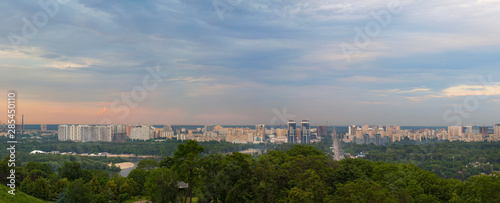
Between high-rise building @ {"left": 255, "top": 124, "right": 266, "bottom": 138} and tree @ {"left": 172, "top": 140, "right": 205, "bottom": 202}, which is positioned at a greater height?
tree @ {"left": 172, "top": 140, "right": 205, "bottom": 202}

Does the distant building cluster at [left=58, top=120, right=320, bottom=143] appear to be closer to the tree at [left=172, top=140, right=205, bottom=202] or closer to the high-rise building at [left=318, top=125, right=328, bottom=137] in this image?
the high-rise building at [left=318, top=125, right=328, bottom=137]

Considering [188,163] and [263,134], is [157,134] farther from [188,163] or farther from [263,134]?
[188,163]

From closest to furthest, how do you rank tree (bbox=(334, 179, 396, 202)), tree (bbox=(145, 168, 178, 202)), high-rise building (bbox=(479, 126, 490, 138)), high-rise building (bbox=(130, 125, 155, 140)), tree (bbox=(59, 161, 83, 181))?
tree (bbox=(334, 179, 396, 202)) → tree (bbox=(145, 168, 178, 202)) → tree (bbox=(59, 161, 83, 181)) → high-rise building (bbox=(479, 126, 490, 138)) → high-rise building (bbox=(130, 125, 155, 140))

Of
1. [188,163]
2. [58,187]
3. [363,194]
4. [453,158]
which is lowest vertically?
[453,158]

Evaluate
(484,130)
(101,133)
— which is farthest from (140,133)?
(484,130)

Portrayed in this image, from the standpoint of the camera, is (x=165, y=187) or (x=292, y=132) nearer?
(x=165, y=187)

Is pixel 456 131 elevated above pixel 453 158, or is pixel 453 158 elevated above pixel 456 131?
pixel 456 131

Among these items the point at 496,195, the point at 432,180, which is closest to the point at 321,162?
the point at 432,180

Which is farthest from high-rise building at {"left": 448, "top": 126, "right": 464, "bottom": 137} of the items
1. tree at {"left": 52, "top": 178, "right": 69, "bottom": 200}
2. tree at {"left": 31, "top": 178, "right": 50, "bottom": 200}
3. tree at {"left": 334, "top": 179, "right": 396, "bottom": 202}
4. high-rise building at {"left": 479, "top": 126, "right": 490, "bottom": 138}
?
tree at {"left": 31, "top": 178, "right": 50, "bottom": 200}

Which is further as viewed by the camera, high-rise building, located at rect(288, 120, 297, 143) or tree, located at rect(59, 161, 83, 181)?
high-rise building, located at rect(288, 120, 297, 143)
